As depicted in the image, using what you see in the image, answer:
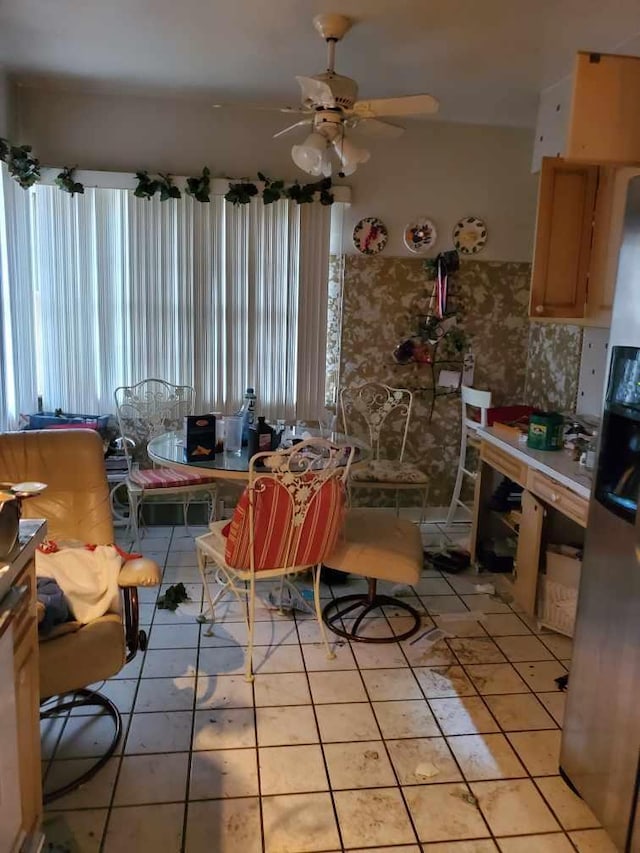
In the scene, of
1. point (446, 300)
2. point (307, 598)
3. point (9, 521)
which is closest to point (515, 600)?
point (307, 598)

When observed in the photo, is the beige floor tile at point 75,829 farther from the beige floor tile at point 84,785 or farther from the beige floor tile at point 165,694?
the beige floor tile at point 165,694

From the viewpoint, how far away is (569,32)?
2.87 m

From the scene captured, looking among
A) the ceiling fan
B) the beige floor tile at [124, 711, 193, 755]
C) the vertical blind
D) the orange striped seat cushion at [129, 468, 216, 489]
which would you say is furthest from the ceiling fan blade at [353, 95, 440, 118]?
the beige floor tile at [124, 711, 193, 755]

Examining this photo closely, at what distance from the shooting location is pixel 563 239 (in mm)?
3160

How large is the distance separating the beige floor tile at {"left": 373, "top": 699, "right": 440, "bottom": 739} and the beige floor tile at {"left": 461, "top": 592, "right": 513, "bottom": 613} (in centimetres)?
90

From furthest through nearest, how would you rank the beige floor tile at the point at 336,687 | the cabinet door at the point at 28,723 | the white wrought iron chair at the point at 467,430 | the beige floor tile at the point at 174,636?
the white wrought iron chair at the point at 467,430 → the beige floor tile at the point at 174,636 → the beige floor tile at the point at 336,687 → the cabinet door at the point at 28,723

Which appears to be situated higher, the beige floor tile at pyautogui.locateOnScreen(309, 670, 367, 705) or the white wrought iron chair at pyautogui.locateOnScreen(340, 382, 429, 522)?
the white wrought iron chair at pyautogui.locateOnScreen(340, 382, 429, 522)

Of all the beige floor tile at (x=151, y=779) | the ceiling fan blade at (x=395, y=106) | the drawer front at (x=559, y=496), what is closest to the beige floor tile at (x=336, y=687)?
the beige floor tile at (x=151, y=779)

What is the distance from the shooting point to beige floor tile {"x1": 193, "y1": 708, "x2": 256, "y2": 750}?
226 cm

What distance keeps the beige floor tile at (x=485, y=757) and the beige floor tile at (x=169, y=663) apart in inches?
42.8

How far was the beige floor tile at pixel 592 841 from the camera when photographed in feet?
6.15

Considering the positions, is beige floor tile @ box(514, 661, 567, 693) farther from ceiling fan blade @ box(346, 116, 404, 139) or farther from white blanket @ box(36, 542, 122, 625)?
ceiling fan blade @ box(346, 116, 404, 139)

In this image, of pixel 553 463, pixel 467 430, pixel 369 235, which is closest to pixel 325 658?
pixel 553 463

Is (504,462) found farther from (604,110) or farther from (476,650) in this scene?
(604,110)
